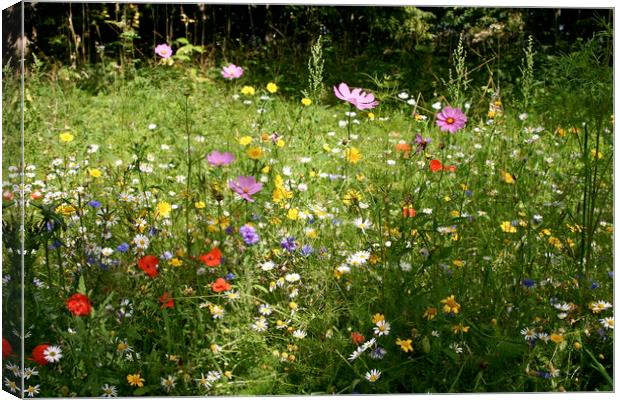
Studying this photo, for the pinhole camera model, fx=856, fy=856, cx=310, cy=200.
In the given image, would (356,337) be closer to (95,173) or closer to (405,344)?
(405,344)

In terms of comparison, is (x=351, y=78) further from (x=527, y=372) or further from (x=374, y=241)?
(x=527, y=372)

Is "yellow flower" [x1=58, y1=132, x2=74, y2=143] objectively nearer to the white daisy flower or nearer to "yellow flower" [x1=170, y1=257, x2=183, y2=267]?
"yellow flower" [x1=170, y1=257, x2=183, y2=267]

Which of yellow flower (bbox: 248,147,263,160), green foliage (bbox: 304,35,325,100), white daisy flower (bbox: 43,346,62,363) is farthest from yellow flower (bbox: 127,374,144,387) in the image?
green foliage (bbox: 304,35,325,100)

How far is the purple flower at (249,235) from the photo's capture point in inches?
76.9

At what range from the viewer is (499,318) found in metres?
1.87

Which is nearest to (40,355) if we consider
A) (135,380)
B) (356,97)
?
(135,380)

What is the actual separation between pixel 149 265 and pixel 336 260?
418mm

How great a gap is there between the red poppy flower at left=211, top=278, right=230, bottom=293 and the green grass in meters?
0.03

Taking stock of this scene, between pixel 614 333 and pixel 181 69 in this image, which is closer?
pixel 614 333

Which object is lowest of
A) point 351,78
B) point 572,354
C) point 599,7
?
point 572,354

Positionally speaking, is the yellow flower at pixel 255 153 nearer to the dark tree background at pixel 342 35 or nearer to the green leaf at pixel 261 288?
the dark tree background at pixel 342 35

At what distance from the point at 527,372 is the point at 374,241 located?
1.48 ft

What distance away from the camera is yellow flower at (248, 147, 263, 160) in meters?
2.13

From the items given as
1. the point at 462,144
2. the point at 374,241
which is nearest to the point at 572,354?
the point at 374,241
